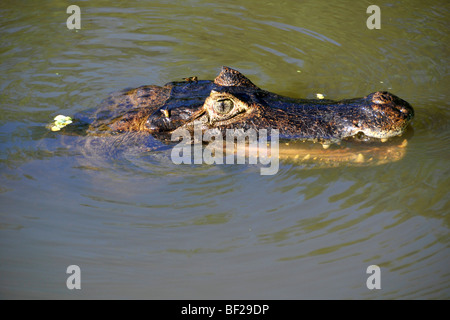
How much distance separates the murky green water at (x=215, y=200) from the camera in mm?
3971

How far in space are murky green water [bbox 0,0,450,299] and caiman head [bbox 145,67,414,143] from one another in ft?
1.41

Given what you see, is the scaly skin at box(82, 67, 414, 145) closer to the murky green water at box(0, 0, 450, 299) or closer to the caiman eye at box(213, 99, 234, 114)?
the caiman eye at box(213, 99, 234, 114)

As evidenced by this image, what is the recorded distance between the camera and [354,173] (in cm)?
499

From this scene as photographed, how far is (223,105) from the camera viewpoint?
488cm

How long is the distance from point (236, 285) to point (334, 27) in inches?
238

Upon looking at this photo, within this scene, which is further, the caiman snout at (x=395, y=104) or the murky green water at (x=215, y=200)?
Answer: the caiman snout at (x=395, y=104)

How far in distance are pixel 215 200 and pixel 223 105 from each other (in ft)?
3.31

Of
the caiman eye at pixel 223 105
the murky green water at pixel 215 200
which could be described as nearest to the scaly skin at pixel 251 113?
the caiman eye at pixel 223 105

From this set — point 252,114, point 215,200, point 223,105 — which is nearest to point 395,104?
point 252,114

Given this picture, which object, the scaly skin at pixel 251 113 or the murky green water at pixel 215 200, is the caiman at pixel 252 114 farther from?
the murky green water at pixel 215 200

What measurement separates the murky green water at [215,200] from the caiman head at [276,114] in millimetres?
428

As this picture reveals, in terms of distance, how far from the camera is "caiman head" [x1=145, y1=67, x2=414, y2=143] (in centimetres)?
484

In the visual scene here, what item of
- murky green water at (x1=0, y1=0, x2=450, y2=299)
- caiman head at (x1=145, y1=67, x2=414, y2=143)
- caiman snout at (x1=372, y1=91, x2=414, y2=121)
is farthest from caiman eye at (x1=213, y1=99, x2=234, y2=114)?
caiman snout at (x1=372, y1=91, x2=414, y2=121)
